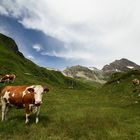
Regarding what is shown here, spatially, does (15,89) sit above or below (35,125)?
above

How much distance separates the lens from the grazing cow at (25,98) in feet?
74.7

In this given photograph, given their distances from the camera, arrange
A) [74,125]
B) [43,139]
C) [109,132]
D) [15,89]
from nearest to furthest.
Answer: [43,139], [109,132], [74,125], [15,89]

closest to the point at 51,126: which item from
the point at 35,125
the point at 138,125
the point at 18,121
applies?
the point at 35,125

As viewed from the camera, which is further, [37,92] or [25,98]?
[25,98]

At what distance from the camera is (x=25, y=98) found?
76.2 feet

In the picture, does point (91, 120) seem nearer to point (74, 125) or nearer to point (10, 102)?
point (74, 125)

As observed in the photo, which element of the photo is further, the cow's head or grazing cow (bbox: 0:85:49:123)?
grazing cow (bbox: 0:85:49:123)

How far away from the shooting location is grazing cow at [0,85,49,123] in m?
22.8

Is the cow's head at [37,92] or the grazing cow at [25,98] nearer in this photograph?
the cow's head at [37,92]

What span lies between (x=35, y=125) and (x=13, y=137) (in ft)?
9.93

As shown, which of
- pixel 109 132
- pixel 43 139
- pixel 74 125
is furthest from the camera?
pixel 74 125

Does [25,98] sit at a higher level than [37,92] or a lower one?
lower

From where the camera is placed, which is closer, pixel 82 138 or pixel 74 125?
pixel 82 138

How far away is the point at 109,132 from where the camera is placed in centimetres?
2117
